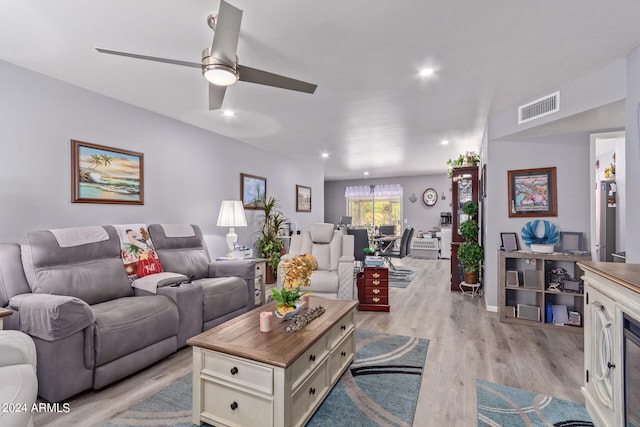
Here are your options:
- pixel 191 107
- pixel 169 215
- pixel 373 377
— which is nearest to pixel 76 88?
pixel 191 107

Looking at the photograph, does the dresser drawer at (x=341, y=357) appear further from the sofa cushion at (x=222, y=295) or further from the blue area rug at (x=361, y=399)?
the sofa cushion at (x=222, y=295)

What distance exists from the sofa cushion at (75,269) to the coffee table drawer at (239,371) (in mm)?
1431

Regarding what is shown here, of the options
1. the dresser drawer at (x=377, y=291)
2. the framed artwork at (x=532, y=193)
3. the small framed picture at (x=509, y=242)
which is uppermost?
the framed artwork at (x=532, y=193)

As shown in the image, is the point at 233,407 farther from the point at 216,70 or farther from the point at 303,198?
the point at 303,198

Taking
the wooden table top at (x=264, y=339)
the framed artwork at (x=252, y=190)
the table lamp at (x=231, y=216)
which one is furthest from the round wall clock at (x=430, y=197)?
the wooden table top at (x=264, y=339)

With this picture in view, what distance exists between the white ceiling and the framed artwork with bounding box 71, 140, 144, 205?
0.60 meters

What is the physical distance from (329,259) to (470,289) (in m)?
2.43

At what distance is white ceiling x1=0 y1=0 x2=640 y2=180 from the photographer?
6.09ft

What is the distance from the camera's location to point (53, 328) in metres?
1.88

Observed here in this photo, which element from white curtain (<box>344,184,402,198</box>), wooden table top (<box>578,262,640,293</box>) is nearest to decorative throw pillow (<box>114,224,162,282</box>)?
wooden table top (<box>578,262,640,293</box>)

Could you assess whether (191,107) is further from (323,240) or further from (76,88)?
(323,240)

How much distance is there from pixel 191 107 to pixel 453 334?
12.4 ft

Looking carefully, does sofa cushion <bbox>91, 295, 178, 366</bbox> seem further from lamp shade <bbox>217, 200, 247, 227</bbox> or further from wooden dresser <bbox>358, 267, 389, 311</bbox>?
wooden dresser <bbox>358, 267, 389, 311</bbox>

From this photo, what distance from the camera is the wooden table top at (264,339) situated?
5.25 feet
